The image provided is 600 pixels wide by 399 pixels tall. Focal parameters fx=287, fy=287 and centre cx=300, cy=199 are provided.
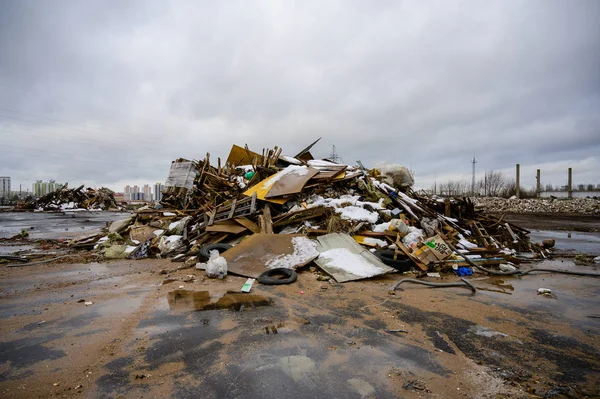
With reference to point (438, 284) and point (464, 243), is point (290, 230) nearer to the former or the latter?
point (438, 284)

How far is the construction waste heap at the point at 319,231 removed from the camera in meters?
6.30

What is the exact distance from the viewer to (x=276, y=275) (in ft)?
19.6

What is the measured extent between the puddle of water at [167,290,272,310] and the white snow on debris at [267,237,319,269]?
1.44 metres

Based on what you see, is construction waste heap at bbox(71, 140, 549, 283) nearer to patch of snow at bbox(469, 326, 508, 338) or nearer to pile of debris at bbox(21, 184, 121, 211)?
patch of snow at bbox(469, 326, 508, 338)

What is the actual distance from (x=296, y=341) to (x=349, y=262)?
10.3ft

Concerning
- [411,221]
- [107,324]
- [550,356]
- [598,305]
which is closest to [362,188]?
[411,221]

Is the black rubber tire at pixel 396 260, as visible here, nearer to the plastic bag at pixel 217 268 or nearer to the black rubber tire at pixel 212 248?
the plastic bag at pixel 217 268

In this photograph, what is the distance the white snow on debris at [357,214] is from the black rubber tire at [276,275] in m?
2.61

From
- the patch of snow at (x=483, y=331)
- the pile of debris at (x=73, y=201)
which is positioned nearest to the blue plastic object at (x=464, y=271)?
the patch of snow at (x=483, y=331)

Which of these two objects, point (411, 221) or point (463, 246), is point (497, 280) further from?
point (411, 221)

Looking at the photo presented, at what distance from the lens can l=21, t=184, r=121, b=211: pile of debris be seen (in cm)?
2669

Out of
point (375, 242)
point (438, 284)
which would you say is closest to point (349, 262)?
point (375, 242)

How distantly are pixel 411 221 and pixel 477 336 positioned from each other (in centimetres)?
509

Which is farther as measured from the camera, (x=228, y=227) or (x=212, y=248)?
(x=228, y=227)
